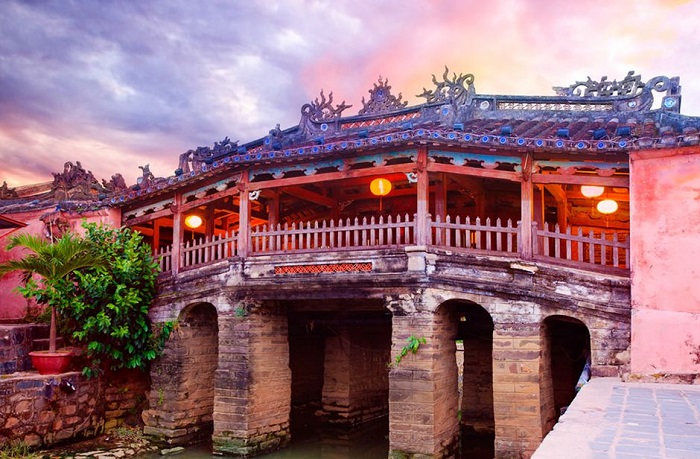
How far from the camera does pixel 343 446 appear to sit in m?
14.6

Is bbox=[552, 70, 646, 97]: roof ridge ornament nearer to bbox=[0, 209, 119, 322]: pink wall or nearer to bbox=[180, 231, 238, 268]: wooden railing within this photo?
bbox=[180, 231, 238, 268]: wooden railing

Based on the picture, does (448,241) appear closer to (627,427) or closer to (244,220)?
(244,220)

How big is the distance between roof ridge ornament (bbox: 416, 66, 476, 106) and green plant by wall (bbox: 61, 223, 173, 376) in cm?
759

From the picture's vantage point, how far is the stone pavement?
4512 millimetres

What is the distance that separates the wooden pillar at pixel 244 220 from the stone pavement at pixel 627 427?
23.6 ft

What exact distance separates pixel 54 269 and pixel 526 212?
9.62m

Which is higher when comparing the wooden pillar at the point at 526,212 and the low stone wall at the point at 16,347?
the wooden pillar at the point at 526,212

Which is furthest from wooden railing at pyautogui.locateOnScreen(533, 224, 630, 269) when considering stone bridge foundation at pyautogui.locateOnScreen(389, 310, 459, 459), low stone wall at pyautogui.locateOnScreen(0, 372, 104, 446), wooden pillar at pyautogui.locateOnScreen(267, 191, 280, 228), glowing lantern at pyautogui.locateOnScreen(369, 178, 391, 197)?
low stone wall at pyautogui.locateOnScreen(0, 372, 104, 446)

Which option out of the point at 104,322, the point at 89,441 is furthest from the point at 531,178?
the point at 89,441

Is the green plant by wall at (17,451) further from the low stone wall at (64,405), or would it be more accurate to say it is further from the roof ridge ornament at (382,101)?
the roof ridge ornament at (382,101)

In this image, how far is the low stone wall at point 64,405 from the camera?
11.9 meters

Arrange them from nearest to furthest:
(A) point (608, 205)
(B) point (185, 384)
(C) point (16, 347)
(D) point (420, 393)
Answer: (D) point (420, 393), (A) point (608, 205), (C) point (16, 347), (B) point (185, 384)

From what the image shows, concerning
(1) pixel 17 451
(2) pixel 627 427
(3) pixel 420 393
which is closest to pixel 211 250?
(1) pixel 17 451

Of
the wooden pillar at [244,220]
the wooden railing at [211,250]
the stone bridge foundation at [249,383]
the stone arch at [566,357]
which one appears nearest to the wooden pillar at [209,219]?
the wooden railing at [211,250]
